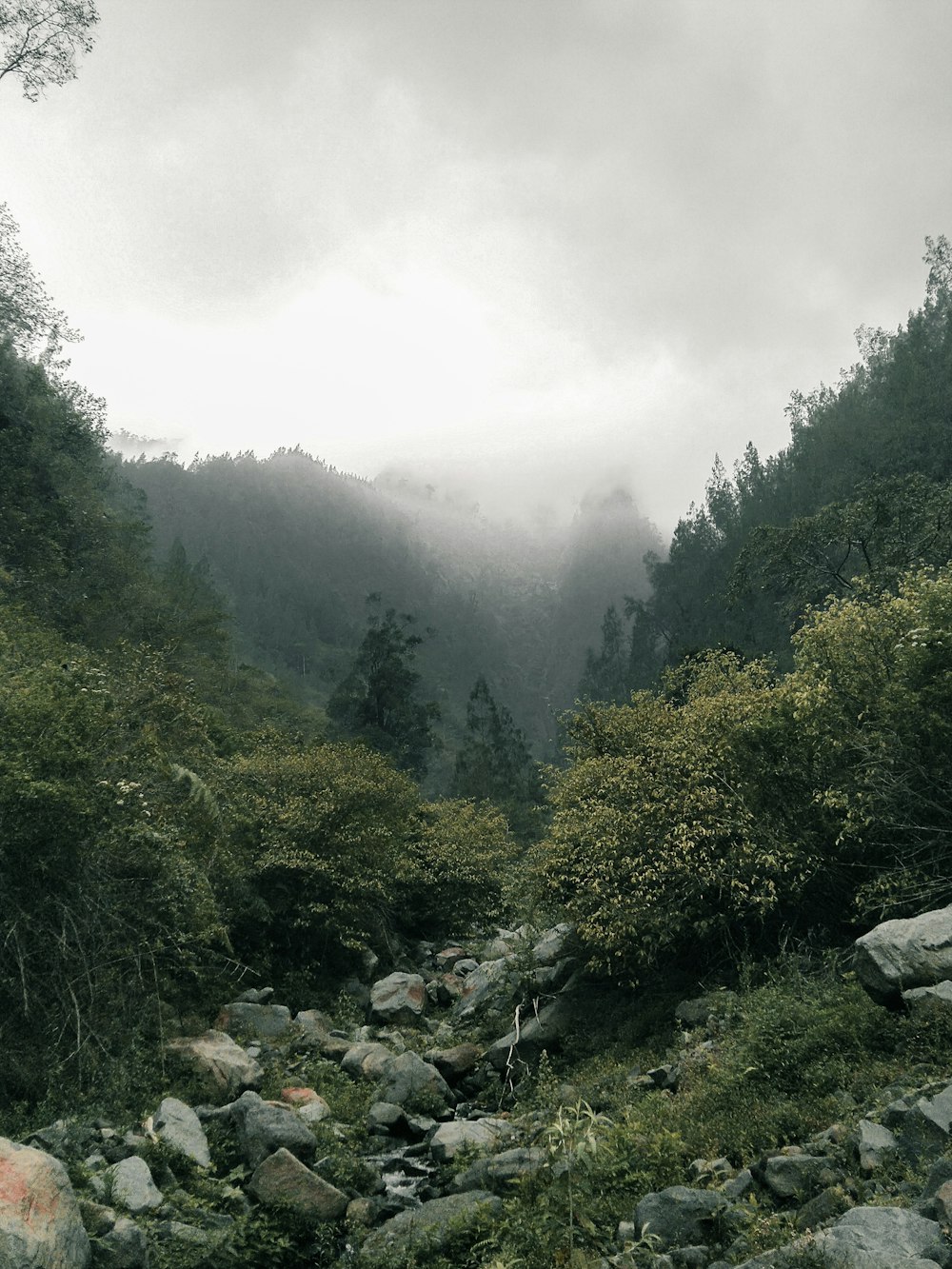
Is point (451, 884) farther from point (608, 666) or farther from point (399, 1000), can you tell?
point (608, 666)

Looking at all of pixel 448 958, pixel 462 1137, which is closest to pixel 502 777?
pixel 448 958

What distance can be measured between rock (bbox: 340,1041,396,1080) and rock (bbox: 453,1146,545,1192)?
469 centimetres

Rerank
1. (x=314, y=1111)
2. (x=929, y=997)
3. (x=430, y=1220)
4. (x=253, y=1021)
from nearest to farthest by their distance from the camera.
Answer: (x=929, y=997) < (x=430, y=1220) < (x=314, y=1111) < (x=253, y=1021)

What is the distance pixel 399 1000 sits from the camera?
736 inches

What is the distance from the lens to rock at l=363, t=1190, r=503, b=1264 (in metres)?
8.47

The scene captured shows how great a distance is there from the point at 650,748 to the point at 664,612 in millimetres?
84489

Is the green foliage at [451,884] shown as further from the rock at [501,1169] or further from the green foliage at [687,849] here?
the rock at [501,1169]

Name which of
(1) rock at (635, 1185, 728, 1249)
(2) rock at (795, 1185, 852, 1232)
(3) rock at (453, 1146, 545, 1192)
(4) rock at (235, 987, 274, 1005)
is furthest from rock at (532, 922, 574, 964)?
(2) rock at (795, 1185, 852, 1232)

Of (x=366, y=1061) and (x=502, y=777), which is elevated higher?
(x=366, y=1061)

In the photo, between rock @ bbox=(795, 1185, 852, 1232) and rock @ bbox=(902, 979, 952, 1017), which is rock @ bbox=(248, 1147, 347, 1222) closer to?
rock @ bbox=(795, 1185, 852, 1232)

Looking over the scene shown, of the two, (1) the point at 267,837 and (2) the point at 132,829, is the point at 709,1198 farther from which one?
(1) the point at 267,837

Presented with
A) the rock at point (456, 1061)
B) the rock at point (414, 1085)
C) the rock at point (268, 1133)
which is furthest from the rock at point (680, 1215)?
the rock at point (456, 1061)

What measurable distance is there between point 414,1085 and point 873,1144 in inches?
333

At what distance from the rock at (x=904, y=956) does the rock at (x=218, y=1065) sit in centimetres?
899
